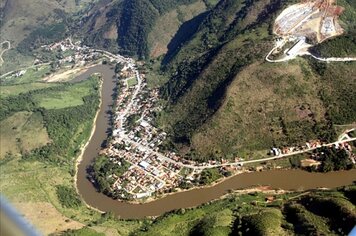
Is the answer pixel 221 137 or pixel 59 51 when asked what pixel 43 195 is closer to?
pixel 221 137

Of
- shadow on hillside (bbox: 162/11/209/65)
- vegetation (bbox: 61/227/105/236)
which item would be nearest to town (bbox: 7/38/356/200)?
vegetation (bbox: 61/227/105/236)

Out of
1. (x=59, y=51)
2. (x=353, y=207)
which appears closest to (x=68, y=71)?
(x=59, y=51)

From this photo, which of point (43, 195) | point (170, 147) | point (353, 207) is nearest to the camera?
point (353, 207)

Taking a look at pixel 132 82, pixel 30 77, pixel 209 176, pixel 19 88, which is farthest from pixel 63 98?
pixel 209 176

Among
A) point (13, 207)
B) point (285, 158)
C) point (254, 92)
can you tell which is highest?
Result: point (13, 207)

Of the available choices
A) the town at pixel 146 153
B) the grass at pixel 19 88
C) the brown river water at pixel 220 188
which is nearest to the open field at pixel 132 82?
the town at pixel 146 153

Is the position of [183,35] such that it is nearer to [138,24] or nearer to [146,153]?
[138,24]

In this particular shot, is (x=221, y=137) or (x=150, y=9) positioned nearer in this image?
(x=221, y=137)
